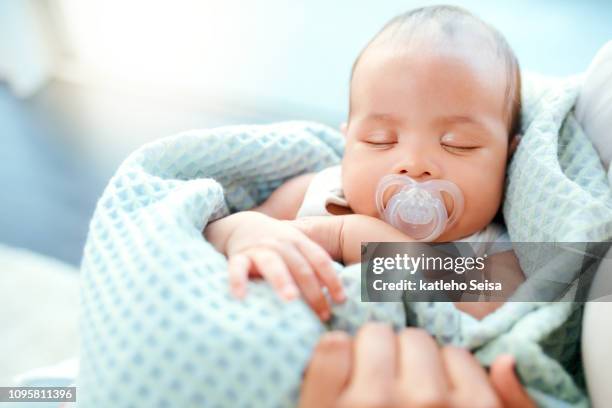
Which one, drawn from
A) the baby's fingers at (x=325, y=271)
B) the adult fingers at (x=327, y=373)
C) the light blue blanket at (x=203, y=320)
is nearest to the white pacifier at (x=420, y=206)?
the light blue blanket at (x=203, y=320)

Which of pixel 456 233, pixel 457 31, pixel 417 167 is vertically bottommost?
pixel 456 233

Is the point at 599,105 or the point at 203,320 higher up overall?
the point at 599,105

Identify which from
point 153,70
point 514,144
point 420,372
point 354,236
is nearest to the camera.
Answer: point 420,372

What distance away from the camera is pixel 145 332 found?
24.7 inches

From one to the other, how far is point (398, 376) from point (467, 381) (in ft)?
0.22

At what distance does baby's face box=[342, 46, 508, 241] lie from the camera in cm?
86

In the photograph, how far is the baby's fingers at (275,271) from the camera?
2.11 feet

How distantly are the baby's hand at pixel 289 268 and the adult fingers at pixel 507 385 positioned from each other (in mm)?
176

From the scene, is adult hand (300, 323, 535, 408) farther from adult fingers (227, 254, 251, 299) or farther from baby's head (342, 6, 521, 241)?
baby's head (342, 6, 521, 241)

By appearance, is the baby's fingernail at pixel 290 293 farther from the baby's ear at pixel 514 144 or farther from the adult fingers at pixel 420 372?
the baby's ear at pixel 514 144

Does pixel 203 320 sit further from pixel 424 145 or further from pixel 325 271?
pixel 424 145

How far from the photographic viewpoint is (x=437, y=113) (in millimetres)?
862

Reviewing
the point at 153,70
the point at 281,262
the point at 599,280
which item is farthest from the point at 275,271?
the point at 153,70

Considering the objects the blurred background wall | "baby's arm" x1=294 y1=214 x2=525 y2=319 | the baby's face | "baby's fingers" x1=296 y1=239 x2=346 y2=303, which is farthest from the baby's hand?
the blurred background wall
